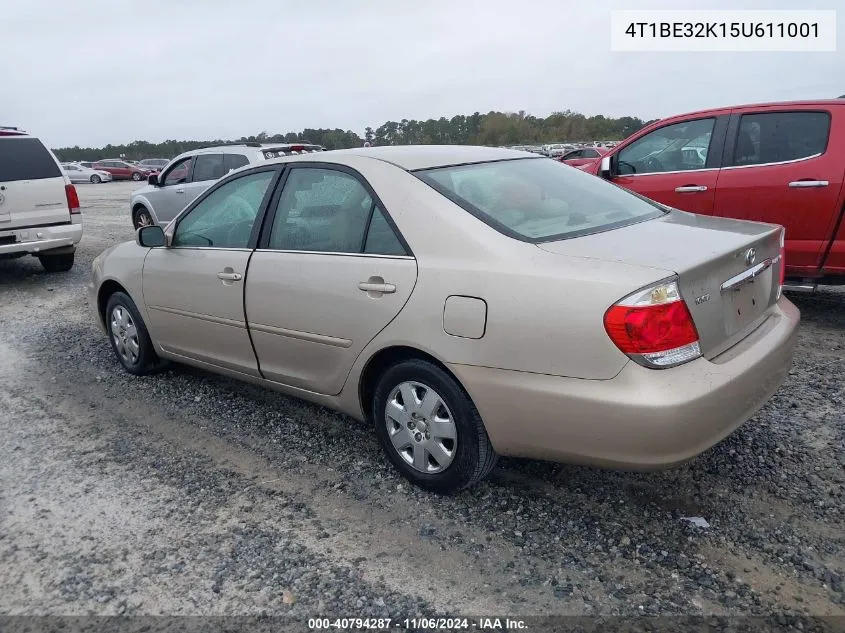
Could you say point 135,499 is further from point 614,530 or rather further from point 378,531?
point 614,530

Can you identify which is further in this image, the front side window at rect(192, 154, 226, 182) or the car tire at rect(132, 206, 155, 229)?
the car tire at rect(132, 206, 155, 229)

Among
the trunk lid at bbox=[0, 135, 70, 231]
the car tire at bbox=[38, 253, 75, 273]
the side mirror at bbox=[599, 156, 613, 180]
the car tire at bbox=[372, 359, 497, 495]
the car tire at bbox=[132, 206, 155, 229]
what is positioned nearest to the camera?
the car tire at bbox=[372, 359, 497, 495]

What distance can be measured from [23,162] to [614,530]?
8193 mm

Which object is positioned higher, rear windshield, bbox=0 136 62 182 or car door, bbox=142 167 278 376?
rear windshield, bbox=0 136 62 182

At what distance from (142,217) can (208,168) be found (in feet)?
6.95

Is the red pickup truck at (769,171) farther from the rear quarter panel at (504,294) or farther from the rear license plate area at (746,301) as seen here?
the rear quarter panel at (504,294)

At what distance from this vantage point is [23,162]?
8.23 meters

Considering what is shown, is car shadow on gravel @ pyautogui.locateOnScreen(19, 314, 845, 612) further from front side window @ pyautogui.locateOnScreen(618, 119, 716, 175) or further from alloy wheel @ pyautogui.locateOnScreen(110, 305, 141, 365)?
front side window @ pyautogui.locateOnScreen(618, 119, 716, 175)

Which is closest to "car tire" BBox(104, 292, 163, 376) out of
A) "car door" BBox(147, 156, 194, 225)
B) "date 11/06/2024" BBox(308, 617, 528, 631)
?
"date 11/06/2024" BBox(308, 617, 528, 631)

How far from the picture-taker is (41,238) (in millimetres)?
8320

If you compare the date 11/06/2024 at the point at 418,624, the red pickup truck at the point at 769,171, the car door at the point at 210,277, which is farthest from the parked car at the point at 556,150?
the date 11/06/2024 at the point at 418,624

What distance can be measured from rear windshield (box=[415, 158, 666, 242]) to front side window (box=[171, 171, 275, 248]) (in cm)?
112

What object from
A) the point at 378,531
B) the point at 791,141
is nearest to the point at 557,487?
the point at 378,531

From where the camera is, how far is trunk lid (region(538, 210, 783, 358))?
102 inches
